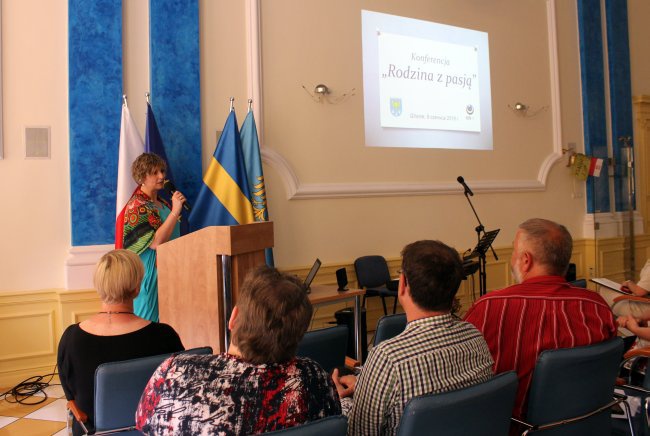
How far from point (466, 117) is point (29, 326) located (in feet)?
15.2

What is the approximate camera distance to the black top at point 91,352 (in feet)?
6.38

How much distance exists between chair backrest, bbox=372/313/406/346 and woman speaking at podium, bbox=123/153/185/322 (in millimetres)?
1774

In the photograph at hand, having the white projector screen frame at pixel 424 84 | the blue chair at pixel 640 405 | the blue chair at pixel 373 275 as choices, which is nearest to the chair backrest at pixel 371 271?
the blue chair at pixel 373 275

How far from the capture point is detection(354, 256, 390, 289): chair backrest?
523 cm

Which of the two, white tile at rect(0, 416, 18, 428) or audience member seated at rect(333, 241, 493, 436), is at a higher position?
audience member seated at rect(333, 241, 493, 436)

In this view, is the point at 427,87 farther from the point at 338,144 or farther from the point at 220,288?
the point at 220,288

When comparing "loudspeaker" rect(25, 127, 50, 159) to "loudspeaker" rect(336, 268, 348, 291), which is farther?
"loudspeaker" rect(25, 127, 50, 159)

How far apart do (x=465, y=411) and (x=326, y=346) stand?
2.40 feet

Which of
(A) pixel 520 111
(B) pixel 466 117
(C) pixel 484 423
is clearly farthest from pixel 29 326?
(A) pixel 520 111

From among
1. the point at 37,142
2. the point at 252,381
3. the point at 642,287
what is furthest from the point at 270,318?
the point at 37,142

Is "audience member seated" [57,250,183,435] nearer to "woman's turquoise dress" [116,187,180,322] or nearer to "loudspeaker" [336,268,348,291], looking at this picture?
"woman's turquoise dress" [116,187,180,322]

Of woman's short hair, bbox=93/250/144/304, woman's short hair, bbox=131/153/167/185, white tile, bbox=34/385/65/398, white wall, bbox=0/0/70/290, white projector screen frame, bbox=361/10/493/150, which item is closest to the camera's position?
woman's short hair, bbox=93/250/144/304

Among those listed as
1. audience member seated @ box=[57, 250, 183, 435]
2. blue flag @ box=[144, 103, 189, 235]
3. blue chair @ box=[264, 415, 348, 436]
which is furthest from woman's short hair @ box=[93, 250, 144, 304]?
blue flag @ box=[144, 103, 189, 235]

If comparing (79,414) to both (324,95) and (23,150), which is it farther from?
(324,95)
